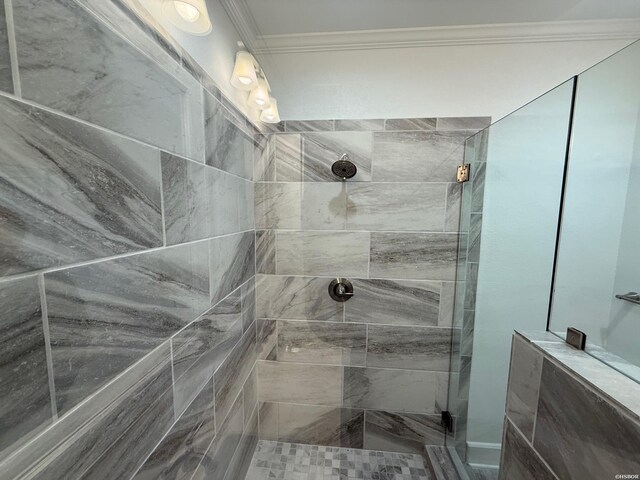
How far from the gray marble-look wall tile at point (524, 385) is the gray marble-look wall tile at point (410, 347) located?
1.78 ft

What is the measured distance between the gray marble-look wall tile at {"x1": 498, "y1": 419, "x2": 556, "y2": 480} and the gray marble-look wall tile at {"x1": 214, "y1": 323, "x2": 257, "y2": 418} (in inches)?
39.0

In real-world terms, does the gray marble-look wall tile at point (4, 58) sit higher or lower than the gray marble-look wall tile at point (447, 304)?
higher

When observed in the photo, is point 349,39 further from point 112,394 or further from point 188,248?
point 112,394

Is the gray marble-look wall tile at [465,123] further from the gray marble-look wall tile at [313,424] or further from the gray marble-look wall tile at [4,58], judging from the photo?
the gray marble-look wall tile at [313,424]

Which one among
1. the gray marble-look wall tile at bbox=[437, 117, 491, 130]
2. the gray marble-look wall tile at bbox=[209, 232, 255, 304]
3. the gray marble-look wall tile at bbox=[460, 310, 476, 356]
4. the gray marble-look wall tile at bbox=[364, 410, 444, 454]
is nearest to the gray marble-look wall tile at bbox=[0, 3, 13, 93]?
the gray marble-look wall tile at bbox=[209, 232, 255, 304]

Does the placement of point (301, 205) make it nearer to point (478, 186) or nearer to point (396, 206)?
point (396, 206)

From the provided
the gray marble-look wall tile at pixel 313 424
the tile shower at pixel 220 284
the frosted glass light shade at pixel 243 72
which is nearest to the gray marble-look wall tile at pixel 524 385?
the tile shower at pixel 220 284

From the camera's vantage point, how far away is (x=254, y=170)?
4.10 feet

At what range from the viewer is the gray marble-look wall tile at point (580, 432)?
0.46 metres

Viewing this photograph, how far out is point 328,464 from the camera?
1317mm

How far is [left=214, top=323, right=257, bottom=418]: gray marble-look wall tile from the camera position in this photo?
95 cm

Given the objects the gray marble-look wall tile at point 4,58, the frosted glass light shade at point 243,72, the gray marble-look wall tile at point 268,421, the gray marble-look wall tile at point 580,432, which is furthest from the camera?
the gray marble-look wall tile at point 268,421

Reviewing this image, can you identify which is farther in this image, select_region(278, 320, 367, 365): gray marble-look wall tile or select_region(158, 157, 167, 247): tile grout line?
select_region(278, 320, 367, 365): gray marble-look wall tile

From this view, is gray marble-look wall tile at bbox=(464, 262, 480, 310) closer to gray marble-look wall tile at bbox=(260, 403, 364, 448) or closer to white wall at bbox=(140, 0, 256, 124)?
gray marble-look wall tile at bbox=(260, 403, 364, 448)
